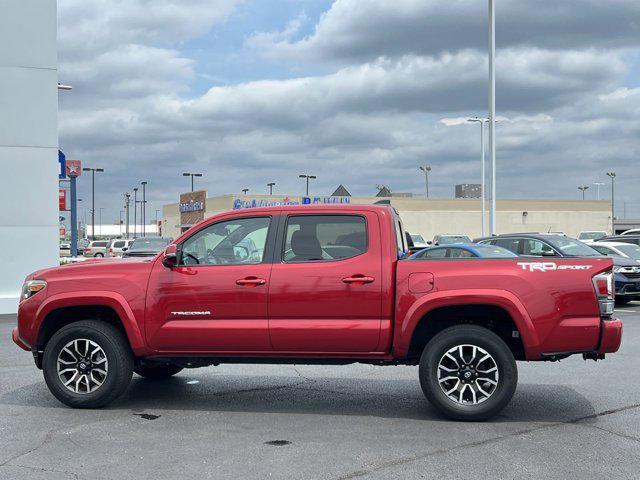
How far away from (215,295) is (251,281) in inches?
14.2

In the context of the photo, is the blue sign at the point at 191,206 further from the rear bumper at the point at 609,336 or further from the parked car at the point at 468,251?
the rear bumper at the point at 609,336

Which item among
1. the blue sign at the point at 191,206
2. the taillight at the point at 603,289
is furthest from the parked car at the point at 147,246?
the blue sign at the point at 191,206

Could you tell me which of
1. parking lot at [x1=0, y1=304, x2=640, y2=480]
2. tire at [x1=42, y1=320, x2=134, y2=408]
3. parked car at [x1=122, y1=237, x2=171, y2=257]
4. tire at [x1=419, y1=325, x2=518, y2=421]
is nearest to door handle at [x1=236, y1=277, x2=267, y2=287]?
parking lot at [x1=0, y1=304, x2=640, y2=480]

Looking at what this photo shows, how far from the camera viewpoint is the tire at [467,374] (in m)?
6.87

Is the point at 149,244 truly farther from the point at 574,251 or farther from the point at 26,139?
the point at 574,251

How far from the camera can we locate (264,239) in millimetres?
7488

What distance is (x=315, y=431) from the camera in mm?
6660

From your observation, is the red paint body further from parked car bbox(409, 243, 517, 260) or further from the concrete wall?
the concrete wall

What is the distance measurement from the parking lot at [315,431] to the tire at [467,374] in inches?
6.3

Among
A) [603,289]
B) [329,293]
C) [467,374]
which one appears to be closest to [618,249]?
[603,289]

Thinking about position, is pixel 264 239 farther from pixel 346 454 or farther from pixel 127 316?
pixel 346 454

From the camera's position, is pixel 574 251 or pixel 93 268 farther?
pixel 574 251

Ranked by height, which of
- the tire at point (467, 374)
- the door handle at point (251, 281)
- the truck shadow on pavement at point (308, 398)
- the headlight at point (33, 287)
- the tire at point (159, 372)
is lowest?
the truck shadow on pavement at point (308, 398)

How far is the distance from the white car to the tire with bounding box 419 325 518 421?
14.1 metres
